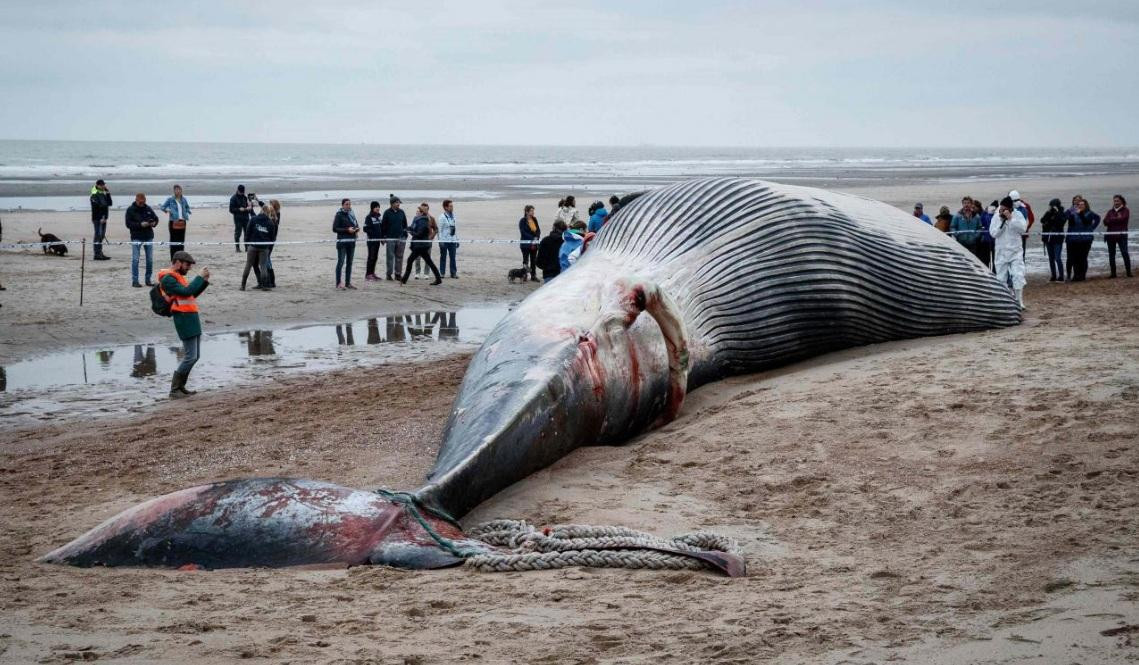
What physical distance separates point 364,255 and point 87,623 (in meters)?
23.3

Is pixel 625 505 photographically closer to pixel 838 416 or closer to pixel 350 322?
pixel 838 416

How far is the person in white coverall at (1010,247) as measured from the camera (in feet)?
58.1

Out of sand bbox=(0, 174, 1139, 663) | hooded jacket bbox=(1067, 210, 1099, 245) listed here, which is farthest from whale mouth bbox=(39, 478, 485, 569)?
hooded jacket bbox=(1067, 210, 1099, 245)

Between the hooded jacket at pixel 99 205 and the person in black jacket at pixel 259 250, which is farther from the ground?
the hooded jacket at pixel 99 205

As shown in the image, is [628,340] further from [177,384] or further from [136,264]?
[136,264]

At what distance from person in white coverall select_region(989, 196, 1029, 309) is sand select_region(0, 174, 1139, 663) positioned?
5.63 m

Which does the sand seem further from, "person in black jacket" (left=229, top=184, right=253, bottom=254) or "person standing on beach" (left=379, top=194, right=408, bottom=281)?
"person in black jacket" (left=229, top=184, right=253, bottom=254)

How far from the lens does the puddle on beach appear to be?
12.8m

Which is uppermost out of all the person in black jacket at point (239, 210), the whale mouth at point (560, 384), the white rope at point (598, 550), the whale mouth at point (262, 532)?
the person in black jacket at point (239, 210)

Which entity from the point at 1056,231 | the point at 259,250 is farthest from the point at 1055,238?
the point at 259,250

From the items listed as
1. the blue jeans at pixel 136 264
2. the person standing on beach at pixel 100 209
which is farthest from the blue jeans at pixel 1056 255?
the person standing on beach at pixel 100 209

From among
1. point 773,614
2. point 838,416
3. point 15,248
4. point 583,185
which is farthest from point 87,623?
point 583,185

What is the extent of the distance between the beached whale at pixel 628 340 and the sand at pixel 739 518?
214 mm

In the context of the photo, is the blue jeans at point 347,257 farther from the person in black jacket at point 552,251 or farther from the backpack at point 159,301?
the backpack at point 159,301
